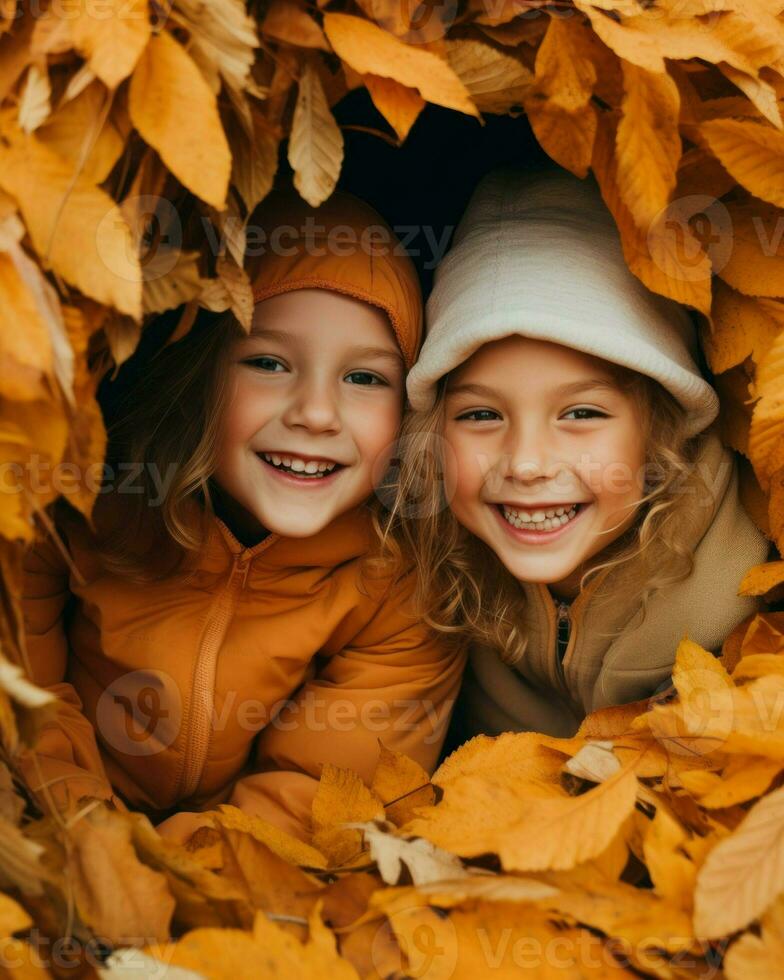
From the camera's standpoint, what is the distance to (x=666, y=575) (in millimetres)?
1496

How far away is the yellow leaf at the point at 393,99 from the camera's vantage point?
97 centimetres

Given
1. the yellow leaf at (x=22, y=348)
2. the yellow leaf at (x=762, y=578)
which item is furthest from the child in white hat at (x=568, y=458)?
the yellow leaf at (x=22, y=348)

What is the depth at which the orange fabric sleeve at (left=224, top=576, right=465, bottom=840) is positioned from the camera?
157cm

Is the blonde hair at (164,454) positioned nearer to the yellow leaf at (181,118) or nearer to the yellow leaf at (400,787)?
the yellow leaf at (400,787)

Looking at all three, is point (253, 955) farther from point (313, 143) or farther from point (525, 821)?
point (313, 143)

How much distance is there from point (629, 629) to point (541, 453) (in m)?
0.35

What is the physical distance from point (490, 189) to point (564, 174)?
0.13 meters

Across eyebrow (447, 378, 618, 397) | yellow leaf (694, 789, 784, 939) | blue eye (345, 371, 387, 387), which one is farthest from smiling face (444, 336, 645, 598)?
yellow leaf (694, 789, 784, 939)

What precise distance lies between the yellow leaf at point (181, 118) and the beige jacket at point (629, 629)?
888 millimetres

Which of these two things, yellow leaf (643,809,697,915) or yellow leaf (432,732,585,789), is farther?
yellow leaf (432,732,585,789)

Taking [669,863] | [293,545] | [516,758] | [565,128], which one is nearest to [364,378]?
[293,545]

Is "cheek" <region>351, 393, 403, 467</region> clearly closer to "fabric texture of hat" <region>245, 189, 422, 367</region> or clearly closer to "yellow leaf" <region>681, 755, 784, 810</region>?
"fabric texture of hat" <region>245, 189, 422, 367</region>

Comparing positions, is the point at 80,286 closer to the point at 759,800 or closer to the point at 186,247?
the point at 186,247

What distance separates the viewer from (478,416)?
1.46 meters
